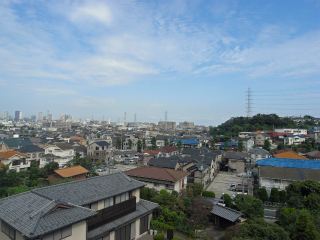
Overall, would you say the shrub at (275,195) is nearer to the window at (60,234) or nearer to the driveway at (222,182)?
the driveway at (222,182)

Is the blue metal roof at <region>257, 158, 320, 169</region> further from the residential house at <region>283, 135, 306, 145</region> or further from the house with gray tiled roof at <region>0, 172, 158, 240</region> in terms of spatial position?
the residential house at <region>283, 135, 306, 145</region>

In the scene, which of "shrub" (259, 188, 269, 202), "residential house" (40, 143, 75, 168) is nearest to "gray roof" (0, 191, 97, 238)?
"shrub" (259, 188, 269, 202)

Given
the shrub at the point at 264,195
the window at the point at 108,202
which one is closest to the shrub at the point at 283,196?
the shrub at the point at 264,195

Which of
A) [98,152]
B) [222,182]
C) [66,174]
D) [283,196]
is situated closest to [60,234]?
[66,174]

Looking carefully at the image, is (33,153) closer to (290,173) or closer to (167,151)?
(167,151)

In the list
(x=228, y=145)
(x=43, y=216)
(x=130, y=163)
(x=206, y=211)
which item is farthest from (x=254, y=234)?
(x=228, y=145)

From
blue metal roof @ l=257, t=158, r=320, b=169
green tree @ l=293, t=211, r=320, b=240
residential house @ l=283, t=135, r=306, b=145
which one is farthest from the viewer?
residential house @ l=283, t=135, r=306, b=145
